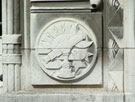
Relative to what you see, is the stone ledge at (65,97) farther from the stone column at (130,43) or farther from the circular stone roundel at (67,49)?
the circular stone roundel at (67,49)

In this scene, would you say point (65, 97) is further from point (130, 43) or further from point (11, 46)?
point (130, 43)

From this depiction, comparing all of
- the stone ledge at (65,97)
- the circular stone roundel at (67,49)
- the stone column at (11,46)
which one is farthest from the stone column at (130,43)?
the stone column at (11,46)

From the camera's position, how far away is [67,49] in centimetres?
830

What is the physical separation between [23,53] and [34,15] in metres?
0.92

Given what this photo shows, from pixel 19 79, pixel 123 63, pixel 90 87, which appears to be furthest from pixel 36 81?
pixel 123 63

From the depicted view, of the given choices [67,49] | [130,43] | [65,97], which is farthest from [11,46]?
[130,43]

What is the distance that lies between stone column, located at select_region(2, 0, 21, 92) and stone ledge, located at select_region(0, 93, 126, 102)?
11.6 inches

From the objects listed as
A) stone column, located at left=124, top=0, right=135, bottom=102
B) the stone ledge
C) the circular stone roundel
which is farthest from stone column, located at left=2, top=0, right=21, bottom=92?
stone column, located at left=124, top=0, right=135, bottom=102

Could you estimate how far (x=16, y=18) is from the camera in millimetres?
8469

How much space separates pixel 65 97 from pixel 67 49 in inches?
42.9

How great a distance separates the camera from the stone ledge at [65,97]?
8.12m

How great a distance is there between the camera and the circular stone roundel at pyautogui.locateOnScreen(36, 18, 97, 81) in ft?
27.3

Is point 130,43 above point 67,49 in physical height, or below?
above

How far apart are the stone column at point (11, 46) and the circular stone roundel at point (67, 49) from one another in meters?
0.52
